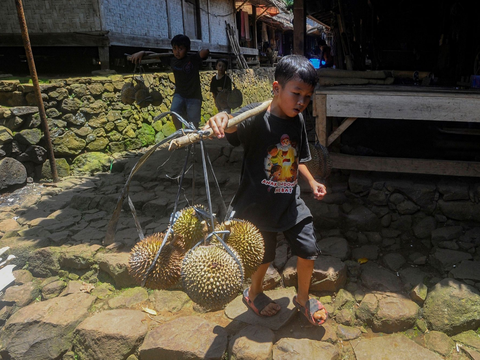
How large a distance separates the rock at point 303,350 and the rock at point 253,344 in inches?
2.5

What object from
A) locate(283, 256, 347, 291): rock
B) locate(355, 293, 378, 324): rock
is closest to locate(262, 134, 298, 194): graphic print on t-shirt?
→ locate(283, 256, 347, 291): rock

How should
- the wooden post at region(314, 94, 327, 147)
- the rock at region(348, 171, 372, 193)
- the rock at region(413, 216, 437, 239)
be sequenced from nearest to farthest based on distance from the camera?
the rock at region(413, 216, 437, 239) → the wooden post at region(314, 94, 327, 147) → the rock at region(348, 171, 372, 193)

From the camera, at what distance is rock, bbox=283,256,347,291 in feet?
10.3

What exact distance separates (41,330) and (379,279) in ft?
9.29

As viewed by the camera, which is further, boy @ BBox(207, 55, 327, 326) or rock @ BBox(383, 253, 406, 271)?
rock @ BBox(383, 253, 406, 271)

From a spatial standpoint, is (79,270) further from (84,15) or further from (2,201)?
(84,15)

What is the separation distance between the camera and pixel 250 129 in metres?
2.20

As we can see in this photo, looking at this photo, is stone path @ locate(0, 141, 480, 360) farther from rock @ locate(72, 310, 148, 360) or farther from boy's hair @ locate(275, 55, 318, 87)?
boy's hair @ locate(275, 55, 318, 87)

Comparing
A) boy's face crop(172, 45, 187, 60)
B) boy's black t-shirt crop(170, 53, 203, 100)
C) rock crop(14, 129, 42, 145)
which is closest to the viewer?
boy's face crop(172, 45, 187, 60)

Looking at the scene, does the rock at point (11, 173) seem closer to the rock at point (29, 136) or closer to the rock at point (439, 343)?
the rock at point (29, 136)

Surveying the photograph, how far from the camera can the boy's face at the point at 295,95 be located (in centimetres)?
190

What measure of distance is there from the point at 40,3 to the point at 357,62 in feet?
19.8

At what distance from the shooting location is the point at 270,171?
2.24 m

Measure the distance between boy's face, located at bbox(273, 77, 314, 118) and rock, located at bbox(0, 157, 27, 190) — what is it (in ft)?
17.3
